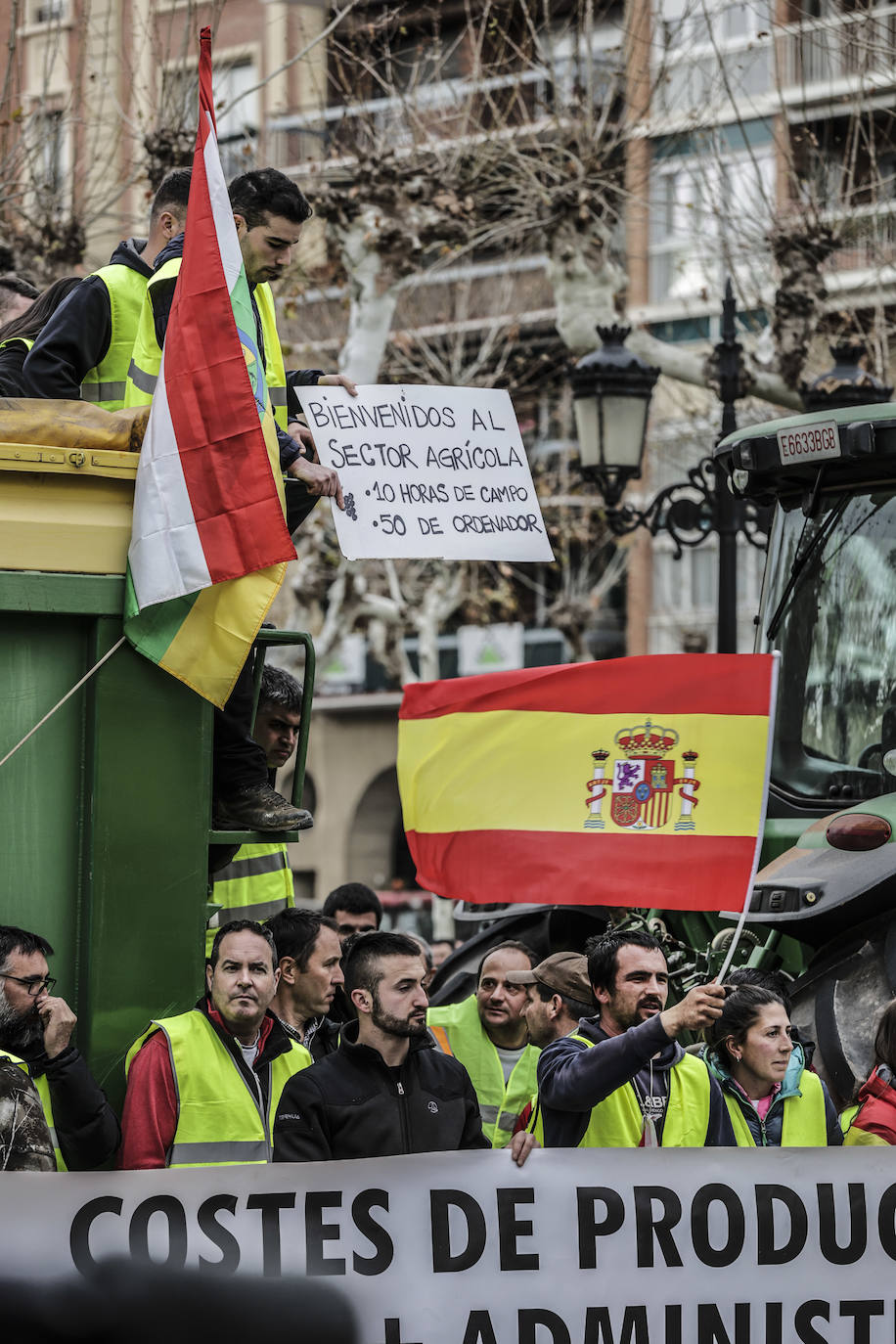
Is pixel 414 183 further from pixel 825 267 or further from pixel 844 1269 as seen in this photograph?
pixel 844 1269

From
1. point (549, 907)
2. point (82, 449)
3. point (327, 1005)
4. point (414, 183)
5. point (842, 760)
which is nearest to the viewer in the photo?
point (82, 449)

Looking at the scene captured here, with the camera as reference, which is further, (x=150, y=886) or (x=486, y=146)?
(x=486, y=146)

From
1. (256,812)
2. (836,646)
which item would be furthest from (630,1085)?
(836,646)

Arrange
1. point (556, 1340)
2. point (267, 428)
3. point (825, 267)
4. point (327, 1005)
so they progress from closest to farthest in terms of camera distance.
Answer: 1. point (556, 1340)
2. point (267, 428)
3. point (327, 1005)
4. point (825, 267)

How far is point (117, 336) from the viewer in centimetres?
546

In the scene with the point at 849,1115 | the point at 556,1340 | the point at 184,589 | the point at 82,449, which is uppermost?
the point at 82,449

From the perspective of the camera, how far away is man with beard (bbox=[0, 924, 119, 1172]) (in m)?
4.41

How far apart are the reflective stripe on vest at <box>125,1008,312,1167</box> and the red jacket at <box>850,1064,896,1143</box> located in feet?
4.96

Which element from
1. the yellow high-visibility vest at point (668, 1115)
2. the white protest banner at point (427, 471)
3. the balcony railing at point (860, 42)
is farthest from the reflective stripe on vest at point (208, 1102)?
the balcony railing at point (860, 42)

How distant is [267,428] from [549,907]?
139 inches

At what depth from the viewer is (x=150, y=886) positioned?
4.69 meters

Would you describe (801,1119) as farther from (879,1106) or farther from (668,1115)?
(668,1115)

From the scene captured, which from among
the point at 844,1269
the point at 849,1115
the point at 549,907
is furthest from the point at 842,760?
the point at 844,1269

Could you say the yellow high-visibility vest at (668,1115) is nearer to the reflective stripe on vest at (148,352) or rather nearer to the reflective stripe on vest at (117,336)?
the reflective stripe on vest at (148,352)
